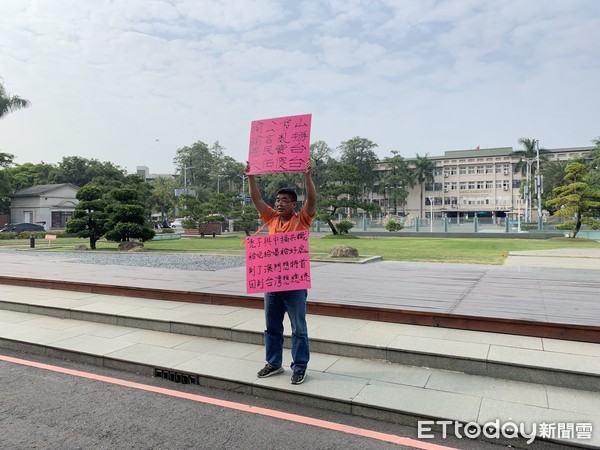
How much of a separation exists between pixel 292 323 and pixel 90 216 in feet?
65.5

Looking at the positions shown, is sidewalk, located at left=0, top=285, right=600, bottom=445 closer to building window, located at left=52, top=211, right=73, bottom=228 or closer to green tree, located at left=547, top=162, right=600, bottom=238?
green tree, located at left=547, top=162, right=600, bottom=238

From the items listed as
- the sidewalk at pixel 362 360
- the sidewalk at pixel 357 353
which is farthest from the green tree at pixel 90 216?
the sidewalk at pixel 362 360

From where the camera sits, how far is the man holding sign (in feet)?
12.7

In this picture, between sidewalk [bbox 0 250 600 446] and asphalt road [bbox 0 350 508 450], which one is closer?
asphalt road [bbox 0 350 508 450]

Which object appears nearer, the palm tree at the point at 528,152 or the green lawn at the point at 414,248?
the green lawn at the point at 414,248

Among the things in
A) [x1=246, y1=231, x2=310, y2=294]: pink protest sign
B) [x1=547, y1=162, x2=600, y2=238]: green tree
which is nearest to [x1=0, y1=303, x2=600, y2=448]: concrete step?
[x1=246, y1=231, x2=310, y2=294]: pink protest sign

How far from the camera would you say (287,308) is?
13.0 feet

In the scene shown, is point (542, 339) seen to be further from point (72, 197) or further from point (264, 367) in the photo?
point (72, 197)

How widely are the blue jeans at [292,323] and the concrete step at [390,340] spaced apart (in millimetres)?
857

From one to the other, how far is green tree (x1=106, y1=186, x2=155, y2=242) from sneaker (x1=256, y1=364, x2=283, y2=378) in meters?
17.9

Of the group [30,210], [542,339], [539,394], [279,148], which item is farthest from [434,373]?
[30,210]

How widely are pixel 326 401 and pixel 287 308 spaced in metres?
0.87

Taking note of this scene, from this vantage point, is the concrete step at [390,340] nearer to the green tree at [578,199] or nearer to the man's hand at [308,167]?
the man's hand at [308,167]
